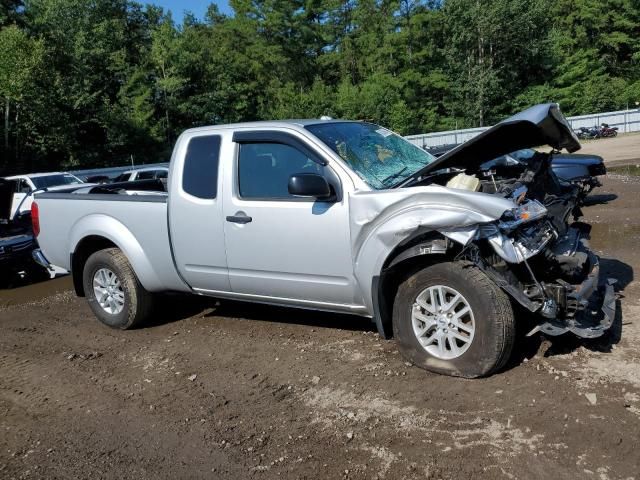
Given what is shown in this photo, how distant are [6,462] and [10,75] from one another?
110ft

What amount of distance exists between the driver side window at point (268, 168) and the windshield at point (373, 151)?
10.3 inches

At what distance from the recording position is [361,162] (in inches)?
193

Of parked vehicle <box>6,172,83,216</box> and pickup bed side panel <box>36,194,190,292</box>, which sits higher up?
parked vehicle <box>6,172,83,216</box>

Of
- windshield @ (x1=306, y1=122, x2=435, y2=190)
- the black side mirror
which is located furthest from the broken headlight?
the black side mirror

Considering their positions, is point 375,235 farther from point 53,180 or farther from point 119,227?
point 53,180

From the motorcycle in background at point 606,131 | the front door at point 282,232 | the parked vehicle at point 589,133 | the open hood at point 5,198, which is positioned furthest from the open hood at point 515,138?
the motorcycle in background at point 606,131

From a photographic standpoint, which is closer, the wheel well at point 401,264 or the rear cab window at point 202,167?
the wheel well at point 401,264

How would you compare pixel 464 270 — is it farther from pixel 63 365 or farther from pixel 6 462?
pixel 63 365

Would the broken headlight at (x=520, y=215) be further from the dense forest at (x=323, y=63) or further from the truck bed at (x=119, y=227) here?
the dense forest at (x=323, y=63)

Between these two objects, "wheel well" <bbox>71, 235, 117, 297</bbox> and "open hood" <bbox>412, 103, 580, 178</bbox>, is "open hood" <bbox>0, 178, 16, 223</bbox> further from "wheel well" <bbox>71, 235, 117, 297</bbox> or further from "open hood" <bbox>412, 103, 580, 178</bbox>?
"open hood" <bbox>412, 103, 580, 178</bbox>

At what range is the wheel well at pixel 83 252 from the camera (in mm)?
6359

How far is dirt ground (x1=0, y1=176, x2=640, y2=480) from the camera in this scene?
11.1 ft

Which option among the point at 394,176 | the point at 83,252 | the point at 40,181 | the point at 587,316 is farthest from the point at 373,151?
the point at 40,181

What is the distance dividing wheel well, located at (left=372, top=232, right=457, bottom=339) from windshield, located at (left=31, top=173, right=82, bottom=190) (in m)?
13.5
